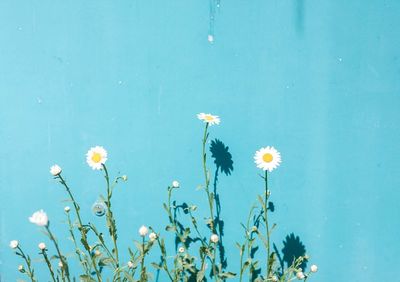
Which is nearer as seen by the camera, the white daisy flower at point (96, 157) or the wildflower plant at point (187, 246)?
the white daisy flower at point (96, 157)

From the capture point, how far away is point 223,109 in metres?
1.44

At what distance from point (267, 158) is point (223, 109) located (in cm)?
26

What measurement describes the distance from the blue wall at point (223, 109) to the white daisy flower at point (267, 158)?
7 centimetres

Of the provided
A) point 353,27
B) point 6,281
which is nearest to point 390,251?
point 353,27

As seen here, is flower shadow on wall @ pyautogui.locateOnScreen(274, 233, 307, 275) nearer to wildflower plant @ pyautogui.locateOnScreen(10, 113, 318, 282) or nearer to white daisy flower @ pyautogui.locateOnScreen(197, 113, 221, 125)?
wildflower plant @ pyautogui.locateOnScreen(10, 113, 318, 282)

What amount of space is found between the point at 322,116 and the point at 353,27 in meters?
0.34

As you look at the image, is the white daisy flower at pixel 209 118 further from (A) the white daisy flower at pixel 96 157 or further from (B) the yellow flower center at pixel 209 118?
(A) the white daisy flower at pixel 96 157

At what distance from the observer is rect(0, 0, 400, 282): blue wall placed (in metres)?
1.37

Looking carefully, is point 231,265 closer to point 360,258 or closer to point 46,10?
point 360,258

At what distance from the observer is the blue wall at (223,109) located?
1.37 m

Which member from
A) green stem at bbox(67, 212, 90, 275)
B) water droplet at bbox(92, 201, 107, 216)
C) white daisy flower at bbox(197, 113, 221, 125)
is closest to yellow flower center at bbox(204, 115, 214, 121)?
white daisy flower at bbox(197, 113, 221, 125)

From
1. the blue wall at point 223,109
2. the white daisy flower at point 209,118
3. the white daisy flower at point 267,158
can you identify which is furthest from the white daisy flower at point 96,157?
the white daisy flower at point 267,158

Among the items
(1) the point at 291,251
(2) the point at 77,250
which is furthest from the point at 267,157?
(2) the point at 77,250

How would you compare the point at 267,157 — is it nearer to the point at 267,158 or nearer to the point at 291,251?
the point at 267,158
